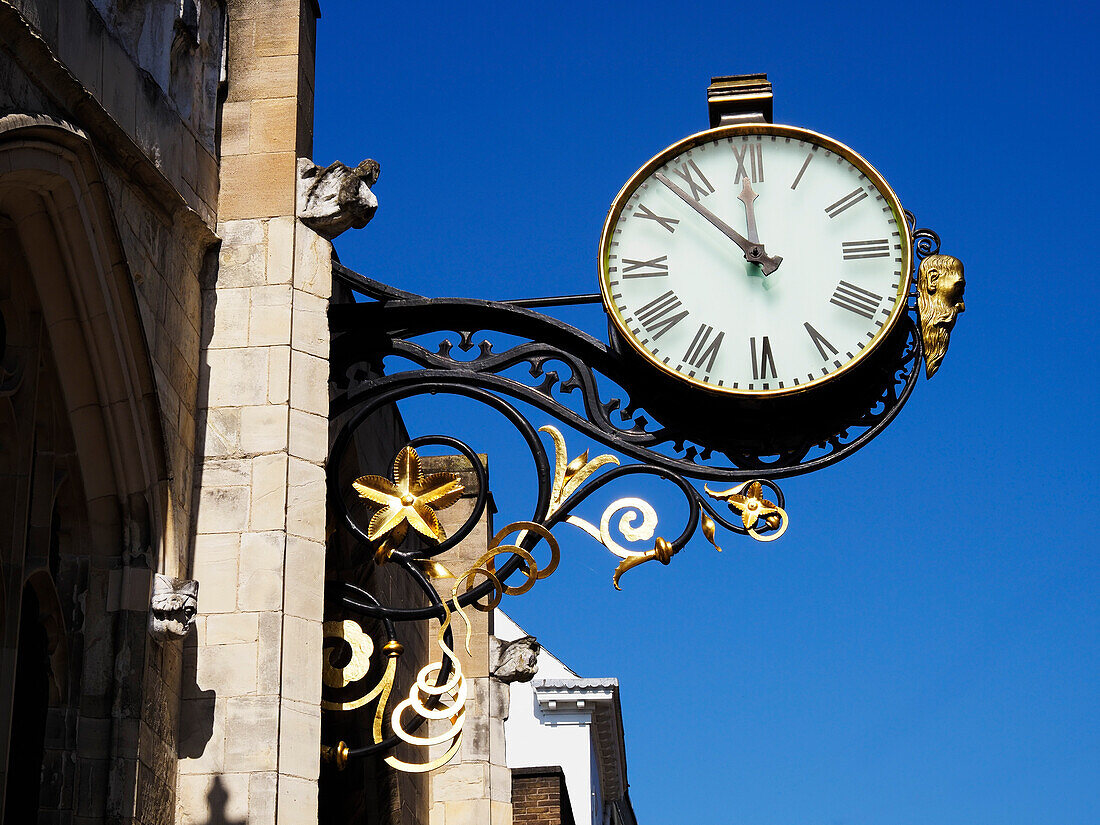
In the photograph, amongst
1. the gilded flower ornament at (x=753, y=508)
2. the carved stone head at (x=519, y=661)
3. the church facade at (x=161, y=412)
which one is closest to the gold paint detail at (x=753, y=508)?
the gilded flower ornament at (x=753, y=508)

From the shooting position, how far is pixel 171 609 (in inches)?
301

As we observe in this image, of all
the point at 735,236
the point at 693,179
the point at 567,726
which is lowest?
the point at 735,236

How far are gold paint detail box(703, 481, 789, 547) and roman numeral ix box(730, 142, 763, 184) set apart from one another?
1.58 m

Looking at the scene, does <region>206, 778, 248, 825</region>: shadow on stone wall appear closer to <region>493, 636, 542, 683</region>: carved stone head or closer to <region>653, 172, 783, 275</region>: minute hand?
<region>653, 172, 783, 275</region>: minute hand

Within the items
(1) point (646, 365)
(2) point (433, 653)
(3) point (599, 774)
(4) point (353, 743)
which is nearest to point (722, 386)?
(1) point (646, 365)

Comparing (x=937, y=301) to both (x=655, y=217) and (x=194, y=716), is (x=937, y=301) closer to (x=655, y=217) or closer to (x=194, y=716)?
(x=655, y=217)

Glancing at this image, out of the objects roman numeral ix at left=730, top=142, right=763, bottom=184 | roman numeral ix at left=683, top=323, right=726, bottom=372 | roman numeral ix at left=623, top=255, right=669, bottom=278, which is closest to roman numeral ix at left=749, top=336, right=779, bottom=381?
roman numeral ix at left=683, top=323, right=726, bottom=372

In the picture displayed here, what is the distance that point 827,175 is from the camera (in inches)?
368

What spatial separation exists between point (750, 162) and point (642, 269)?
0.79 metres

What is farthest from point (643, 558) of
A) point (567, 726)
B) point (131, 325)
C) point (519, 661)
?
point (567, 726)

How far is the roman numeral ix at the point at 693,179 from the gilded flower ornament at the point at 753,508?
1514 mm

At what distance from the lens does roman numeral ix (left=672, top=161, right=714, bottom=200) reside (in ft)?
30.7

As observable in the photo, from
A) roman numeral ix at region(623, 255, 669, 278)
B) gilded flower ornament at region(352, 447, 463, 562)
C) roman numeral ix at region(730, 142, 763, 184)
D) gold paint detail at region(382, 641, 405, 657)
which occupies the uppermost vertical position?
roman numeral ix at region(730, 142, 763, 184)

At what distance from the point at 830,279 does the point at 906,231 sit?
429 millimetres
